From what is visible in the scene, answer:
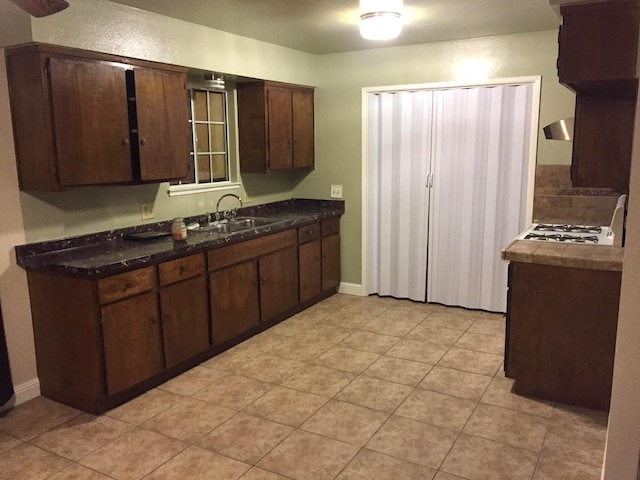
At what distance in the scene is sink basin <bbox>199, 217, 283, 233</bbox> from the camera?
411 centimetres

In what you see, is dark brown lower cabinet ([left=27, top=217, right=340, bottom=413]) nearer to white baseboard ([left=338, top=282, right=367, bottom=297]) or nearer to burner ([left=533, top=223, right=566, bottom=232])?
white baseboard ([left=338, top=282, right=367, bottom=297])

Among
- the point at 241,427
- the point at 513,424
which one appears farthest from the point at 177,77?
the point at 513,424

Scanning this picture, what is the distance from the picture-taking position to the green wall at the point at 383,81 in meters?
4.14

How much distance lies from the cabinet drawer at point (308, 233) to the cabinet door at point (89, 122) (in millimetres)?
1704

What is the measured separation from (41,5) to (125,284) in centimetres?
157

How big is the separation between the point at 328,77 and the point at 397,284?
6.94ft

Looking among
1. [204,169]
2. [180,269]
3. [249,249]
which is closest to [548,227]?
[249,249]

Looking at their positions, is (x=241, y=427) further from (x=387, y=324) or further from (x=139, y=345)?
(x=387, y=324)

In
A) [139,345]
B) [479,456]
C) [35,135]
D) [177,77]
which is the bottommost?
[479,456]

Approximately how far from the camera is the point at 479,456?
2561 mm

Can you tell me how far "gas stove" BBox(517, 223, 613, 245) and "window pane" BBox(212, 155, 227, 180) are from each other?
250cm

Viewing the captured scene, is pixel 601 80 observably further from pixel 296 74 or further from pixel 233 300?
pixel 296 74

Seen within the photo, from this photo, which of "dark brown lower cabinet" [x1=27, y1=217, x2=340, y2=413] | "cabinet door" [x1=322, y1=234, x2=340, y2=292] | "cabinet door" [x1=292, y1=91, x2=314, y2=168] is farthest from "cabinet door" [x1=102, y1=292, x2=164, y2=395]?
"cabinet door" [x1=292, y1=91, x2=314, y2=168]

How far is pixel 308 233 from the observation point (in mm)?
4750
